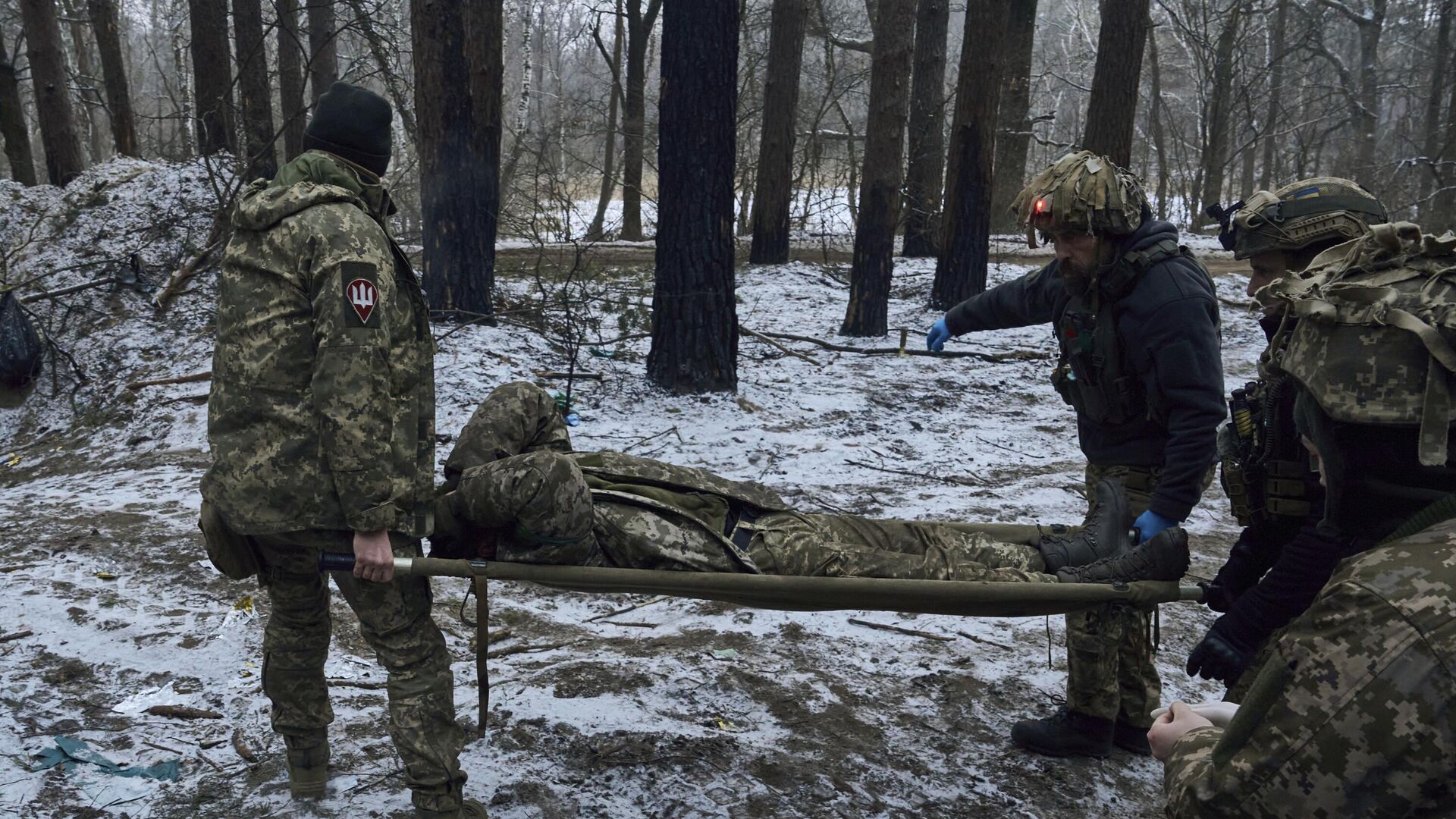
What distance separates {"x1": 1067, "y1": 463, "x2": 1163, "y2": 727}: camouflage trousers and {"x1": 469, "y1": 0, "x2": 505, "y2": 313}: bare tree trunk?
6.20 meters

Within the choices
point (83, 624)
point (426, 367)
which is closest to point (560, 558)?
point (426, 367)

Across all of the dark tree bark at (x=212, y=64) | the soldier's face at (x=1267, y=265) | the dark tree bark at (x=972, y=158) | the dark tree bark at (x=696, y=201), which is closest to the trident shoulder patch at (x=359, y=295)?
the soldier's face at (x=1267, y=265)

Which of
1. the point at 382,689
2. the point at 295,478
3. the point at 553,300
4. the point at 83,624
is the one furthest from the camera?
the point at 553,300

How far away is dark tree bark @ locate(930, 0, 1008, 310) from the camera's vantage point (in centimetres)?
988

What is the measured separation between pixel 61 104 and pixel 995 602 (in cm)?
1256

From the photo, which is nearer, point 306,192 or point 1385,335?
point 1385,335

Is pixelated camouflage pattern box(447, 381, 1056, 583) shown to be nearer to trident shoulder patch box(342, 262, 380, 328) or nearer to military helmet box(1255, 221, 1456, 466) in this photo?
trident shoulder patch box(342, 262, 380, 328)

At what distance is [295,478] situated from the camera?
8.58 ft

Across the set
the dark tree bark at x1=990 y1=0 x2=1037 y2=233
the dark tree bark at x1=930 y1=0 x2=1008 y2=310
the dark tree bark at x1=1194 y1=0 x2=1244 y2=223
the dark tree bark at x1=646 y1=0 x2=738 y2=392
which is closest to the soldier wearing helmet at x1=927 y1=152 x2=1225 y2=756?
the dark tree bark at x1=646 y1=0 x2=738 y2=392

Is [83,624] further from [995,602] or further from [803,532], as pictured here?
[995,602]

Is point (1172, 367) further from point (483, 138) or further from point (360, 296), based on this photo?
point (483, 138)

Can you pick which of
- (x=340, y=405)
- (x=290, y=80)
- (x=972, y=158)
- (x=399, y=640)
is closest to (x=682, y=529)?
(x=399, y=640)

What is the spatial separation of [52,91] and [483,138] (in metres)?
6.39

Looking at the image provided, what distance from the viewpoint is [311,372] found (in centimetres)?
263
